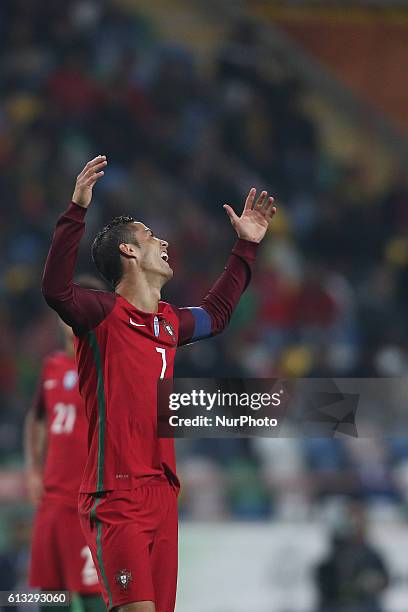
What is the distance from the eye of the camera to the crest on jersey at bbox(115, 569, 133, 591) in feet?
11.1

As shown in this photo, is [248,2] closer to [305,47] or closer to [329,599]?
[305,47]

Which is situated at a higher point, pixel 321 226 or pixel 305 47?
pixel 305 47

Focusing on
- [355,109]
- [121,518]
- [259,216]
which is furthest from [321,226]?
[121,518]

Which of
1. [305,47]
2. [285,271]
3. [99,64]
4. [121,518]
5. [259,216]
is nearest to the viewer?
[121,518]

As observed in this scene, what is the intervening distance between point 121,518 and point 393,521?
3801 millimetres

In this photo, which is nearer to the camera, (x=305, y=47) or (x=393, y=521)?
(x=393, y=521)

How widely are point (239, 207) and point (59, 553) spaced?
5.41m

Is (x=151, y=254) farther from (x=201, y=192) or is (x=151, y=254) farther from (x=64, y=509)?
(x=201, y=192)

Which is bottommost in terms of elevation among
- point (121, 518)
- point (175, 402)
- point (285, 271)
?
point (121, 518)

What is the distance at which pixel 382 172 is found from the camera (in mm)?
11562

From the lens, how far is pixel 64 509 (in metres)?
5.17

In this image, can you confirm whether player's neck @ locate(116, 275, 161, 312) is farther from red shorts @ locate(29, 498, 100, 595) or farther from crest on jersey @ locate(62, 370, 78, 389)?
red shorts @ locate(29, 498, 100, 595)

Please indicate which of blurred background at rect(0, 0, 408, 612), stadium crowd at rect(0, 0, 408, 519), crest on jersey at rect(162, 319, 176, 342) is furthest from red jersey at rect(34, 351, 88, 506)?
stadium crowd at rect(0, 0, 408, 519)

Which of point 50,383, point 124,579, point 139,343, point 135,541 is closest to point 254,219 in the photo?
point 139,343
